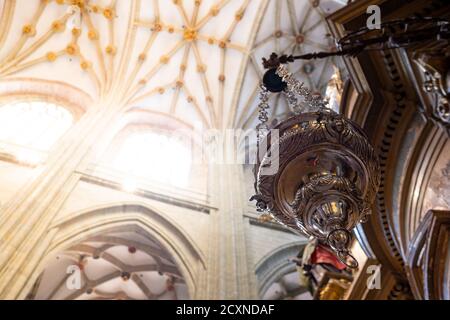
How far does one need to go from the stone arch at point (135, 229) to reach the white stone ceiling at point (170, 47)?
16.5 feet

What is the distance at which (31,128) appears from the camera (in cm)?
1157

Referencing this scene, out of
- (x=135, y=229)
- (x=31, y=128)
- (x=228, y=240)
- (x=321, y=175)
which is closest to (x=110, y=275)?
(x=135, y=229)

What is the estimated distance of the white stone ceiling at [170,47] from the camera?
1345 centimetres

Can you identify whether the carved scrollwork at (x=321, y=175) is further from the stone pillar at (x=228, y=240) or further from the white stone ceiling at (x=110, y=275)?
the white stone ceiling at (x=110, y=275)

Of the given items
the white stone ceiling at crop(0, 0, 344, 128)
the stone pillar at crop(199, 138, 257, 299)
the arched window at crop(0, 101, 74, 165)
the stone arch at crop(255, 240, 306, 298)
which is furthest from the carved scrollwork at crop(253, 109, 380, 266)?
the white stone ceiling at crop(0, 0, 344, 128)

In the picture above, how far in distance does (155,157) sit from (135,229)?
362cm

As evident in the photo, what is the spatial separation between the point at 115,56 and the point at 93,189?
6.28m

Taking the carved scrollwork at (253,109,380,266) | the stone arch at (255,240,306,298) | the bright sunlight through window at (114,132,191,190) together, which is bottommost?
the carved scrollwork at (253,109,380,266)

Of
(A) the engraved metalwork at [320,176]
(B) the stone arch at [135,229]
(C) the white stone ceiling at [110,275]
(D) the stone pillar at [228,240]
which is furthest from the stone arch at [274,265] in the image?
(A) the engraved metalwork at [320,176]

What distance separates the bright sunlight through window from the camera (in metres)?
11.9

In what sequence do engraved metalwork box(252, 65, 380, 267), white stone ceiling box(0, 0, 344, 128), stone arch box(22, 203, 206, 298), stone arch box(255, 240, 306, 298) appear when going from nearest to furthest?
engraved metalwork box(252, 65, 380, 267), stone arch box(22, 203, 206, 298), stone arch box(255, 240, 306, 298), white stone ceiling box(0, 0, 344, 128)

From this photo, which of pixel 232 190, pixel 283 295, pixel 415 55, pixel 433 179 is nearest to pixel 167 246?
pixel 232 190

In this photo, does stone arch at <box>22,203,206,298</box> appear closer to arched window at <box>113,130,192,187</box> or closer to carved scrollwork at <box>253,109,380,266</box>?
arched window at <box>113,130,192,187</box>

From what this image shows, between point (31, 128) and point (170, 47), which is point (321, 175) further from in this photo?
point (170, 47)
